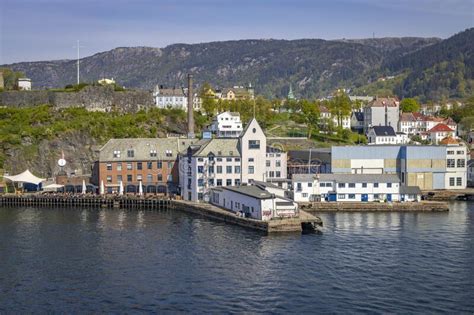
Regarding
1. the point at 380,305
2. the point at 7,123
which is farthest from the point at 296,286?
the point at 7,123

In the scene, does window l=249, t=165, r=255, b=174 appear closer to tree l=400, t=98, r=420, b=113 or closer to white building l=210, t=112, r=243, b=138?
white building l=210, t=112, r=243, b=138

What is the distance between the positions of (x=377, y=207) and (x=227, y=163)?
47.3ft

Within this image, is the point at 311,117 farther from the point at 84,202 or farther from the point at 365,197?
the point at 84,202

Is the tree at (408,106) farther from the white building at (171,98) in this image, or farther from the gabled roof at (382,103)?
the white building at (171,98)

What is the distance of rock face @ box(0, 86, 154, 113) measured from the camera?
299 ft

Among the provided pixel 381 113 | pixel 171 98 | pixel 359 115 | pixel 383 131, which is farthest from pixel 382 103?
pixel 171 98

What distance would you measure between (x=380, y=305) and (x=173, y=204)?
3325cm

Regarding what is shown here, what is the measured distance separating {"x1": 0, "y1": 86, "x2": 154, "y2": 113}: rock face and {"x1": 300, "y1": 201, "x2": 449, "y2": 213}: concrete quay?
1870 inches

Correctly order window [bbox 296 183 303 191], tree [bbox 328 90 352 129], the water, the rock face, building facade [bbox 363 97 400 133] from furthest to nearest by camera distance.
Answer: building facade [bbox 363 97 400 133] → tree [bbox 328 90 352 129] → the rock face → window [bbox 296 183 303 191] → the water

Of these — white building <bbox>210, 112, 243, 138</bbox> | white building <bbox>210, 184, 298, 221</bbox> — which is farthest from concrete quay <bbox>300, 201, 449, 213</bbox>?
white building <bbox>210, 112, 243, 138</bbox>

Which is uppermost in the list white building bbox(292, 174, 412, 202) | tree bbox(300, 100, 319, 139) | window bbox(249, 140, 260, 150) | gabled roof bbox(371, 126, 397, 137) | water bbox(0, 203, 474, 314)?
tree bbox(300, 100, 319, 139)

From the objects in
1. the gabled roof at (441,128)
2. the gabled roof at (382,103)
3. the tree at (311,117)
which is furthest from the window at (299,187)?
the gabled roof at (441,128)

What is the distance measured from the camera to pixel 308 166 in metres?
66.5

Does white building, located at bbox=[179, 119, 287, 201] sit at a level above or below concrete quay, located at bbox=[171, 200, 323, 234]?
above
